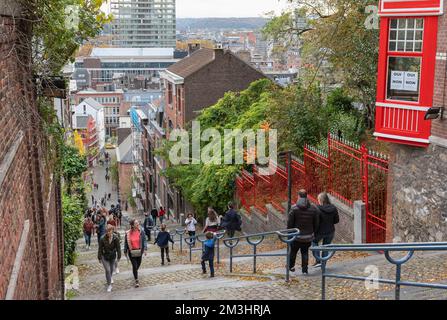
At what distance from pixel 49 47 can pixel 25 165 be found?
2.04m

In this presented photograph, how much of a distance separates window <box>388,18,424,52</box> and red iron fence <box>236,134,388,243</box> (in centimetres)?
267

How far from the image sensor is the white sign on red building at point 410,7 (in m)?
11.7

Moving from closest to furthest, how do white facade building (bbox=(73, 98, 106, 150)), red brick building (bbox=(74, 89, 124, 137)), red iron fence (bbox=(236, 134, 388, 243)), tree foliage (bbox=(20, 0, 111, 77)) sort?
tree foliage (bbox=(20, 0, 111, 77))
red iron fence (bbox=(236, 134, 388, 243))
white facade building (bbox=(73, 98, 106, 150))
red brick building (bbox=(74, 89, 124, 137))

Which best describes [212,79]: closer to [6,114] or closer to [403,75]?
[403,75]

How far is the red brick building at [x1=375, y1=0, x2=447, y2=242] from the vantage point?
11781 mm

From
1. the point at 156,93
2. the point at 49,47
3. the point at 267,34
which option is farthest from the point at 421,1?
the point at 156,93

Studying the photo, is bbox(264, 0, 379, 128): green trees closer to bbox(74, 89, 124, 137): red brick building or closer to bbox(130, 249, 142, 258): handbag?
bbox(130, 249, 142, 258): handbag

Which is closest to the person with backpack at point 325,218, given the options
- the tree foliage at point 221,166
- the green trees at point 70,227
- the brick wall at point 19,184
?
the brick wall at point 19,184

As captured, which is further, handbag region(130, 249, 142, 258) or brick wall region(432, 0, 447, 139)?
handbag region(130, 249, 142, 258)

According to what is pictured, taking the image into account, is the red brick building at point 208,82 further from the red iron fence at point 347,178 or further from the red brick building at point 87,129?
the red brick building at point 87,129

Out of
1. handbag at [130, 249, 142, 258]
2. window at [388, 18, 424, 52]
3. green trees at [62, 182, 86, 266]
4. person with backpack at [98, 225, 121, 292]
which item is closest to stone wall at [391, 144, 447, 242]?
window at [388, 18, 424, 52]

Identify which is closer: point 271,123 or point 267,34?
point 271,123

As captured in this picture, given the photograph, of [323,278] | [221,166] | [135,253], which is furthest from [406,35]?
[221,166]
